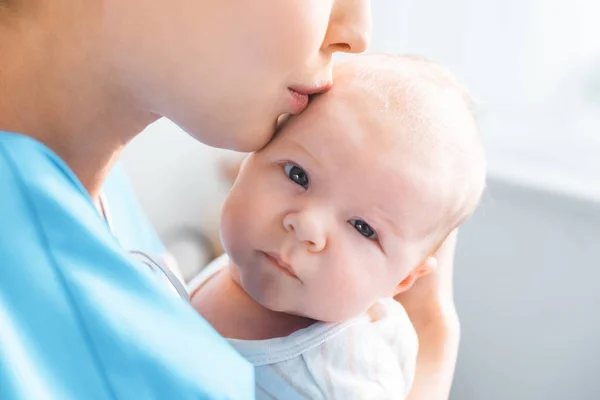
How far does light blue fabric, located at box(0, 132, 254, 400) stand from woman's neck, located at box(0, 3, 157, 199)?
6cm

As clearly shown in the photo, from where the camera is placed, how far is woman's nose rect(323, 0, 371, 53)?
62cm

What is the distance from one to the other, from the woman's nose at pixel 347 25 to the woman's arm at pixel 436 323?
0.44 meters

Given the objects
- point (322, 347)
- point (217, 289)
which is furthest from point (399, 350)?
point (217, 289)

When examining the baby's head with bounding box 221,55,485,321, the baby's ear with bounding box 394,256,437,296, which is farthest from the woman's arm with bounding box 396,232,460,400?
the baby's head with bounding box 221,55,485,321

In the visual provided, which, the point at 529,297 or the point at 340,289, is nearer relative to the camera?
the point at 340,289

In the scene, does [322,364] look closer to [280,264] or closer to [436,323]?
[280,264]

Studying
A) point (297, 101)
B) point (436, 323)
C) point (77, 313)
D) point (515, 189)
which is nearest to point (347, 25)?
point (297, 101)

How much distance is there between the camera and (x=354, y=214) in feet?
2.35

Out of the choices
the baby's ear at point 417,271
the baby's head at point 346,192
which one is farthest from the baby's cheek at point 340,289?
the baby's ear at point 417,271

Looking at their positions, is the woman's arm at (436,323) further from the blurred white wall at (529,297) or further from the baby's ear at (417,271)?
the blurred white wall at (529,297)

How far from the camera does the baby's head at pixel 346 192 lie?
705mm

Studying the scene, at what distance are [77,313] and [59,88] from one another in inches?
8.0

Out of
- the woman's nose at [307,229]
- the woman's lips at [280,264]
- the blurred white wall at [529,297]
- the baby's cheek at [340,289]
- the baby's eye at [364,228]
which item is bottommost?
the blurred white wall at [529,297]

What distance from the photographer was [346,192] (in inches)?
27.9
